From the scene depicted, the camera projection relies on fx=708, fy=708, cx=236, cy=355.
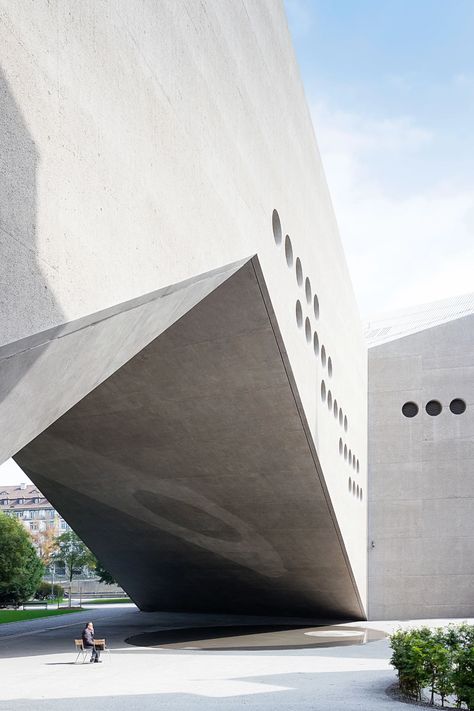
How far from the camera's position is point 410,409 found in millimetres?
25000

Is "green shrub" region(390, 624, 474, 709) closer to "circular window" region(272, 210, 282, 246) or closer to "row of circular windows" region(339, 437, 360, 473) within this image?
"circular window" region(272, 210, 282, 246)

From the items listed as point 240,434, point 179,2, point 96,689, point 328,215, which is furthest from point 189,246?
point 328,215

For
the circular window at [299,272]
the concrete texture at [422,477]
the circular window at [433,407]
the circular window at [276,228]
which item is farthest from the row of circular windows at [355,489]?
the circular window at [276,228]

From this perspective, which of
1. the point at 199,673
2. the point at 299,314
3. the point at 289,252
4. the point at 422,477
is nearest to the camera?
the point at 199,673

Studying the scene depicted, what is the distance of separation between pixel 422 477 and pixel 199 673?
1485 cm

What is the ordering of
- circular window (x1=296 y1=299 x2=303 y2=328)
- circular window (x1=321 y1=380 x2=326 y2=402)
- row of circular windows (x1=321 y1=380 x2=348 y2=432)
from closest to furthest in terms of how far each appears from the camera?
1. circular window (x1=296 y1=299 x2=303 y2=328)
2. circular window (x1=321 y1=380 x2=326 y2=402)
3. row of circular windows (x1=321 y1=380 x2=348 y2=432)

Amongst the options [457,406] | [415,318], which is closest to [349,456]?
[457,406]

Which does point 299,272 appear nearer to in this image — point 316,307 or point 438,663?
point 316,307

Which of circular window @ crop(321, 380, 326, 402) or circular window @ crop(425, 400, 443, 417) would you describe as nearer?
circular window @ crop(321, 380, 326, 402)

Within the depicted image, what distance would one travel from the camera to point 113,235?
5.46m

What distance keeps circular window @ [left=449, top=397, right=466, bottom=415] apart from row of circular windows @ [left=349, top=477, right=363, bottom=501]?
183 inches

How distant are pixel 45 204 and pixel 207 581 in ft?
60.8

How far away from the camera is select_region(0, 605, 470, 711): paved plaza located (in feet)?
27.8

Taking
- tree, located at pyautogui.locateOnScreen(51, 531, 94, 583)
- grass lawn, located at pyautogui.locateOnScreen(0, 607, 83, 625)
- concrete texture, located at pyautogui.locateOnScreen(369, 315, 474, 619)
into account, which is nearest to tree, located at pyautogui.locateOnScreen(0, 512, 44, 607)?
grass lawn, located at pyautogui.locateOnScreen(0, 607, 83, 625)
